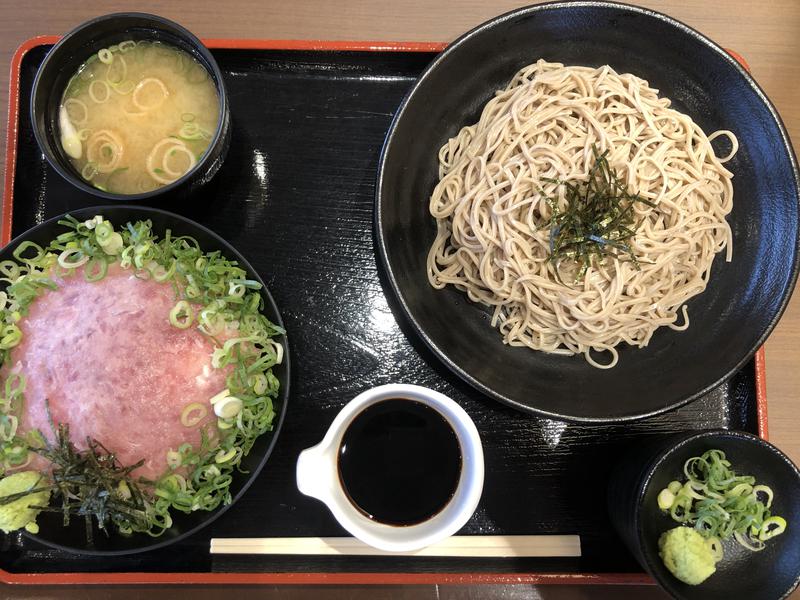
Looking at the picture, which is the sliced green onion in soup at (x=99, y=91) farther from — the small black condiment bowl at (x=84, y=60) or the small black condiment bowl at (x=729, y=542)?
the small black condiment bowl at (x=729, y=542)

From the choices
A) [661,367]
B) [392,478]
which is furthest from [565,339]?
[392,478]

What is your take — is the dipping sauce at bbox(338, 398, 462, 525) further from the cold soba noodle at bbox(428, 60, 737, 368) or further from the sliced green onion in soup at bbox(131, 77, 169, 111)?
the sliced green onion in soup at bbox(131, 77, 169, 111)

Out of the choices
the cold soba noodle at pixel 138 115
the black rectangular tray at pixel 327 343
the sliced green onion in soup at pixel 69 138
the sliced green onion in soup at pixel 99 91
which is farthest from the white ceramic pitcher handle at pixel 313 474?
the sliced green onion in soup at pixel 99 91

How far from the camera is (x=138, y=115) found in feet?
6.51

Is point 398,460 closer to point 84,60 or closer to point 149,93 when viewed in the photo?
point 149,93

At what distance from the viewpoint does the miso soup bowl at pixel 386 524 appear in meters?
1.69

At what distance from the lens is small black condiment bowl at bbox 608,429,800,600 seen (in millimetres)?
1729

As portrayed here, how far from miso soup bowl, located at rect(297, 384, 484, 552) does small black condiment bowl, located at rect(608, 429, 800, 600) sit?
0.53 meters

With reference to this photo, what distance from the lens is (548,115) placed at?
196 centimetres

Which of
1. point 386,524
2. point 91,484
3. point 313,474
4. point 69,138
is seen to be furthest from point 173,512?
point 69,138

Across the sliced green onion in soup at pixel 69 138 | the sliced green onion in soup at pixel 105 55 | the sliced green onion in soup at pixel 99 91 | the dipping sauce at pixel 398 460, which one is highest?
the sliced green onion in soup at pixel 105 55

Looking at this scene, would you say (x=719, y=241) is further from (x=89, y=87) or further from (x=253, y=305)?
(x=89, y=87)

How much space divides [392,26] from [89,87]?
1214 mm

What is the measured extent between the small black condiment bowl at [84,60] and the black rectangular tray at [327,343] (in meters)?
0.23
